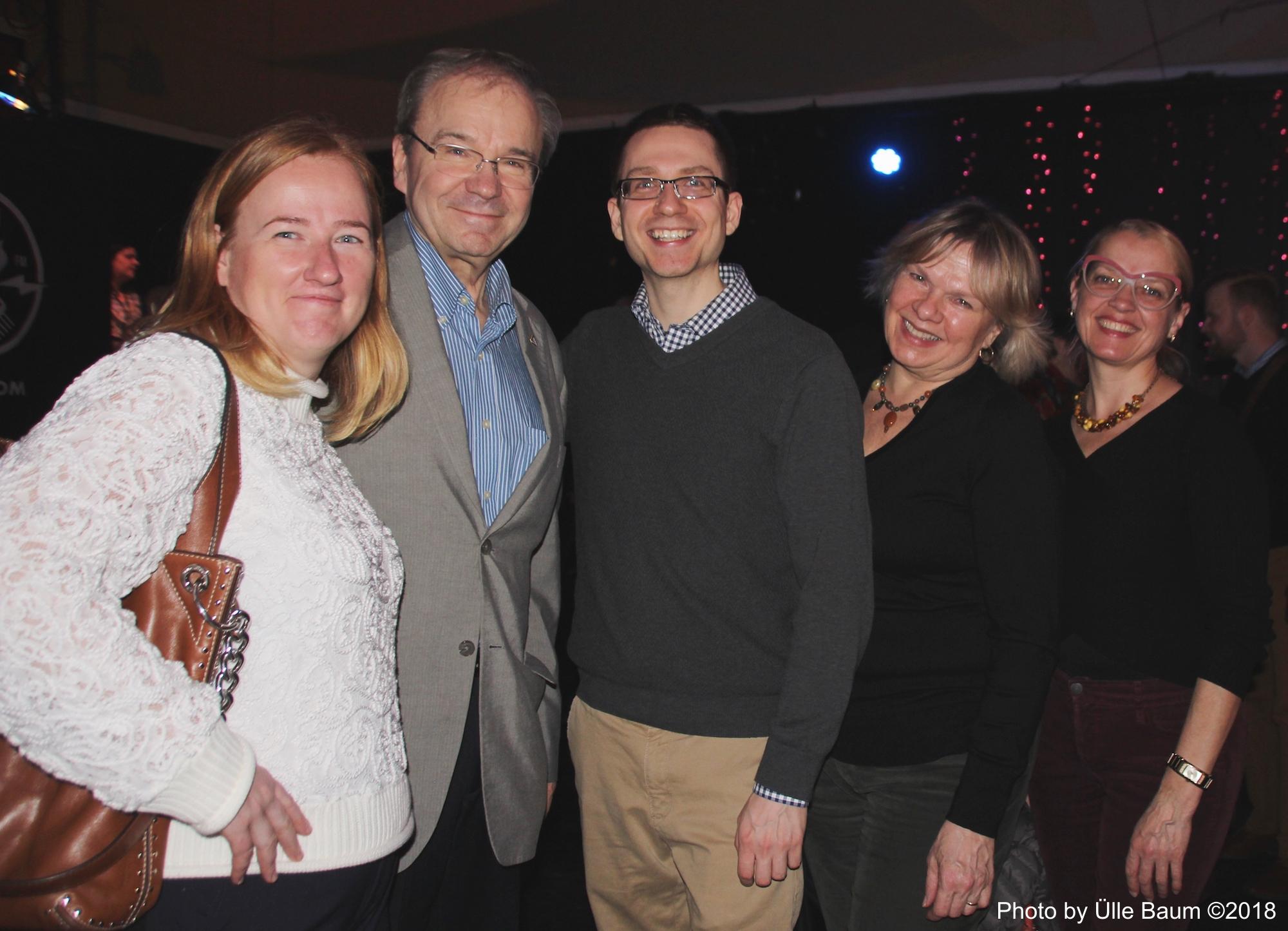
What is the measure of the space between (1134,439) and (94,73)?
7.73 m

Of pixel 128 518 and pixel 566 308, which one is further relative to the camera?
pixel 566 308

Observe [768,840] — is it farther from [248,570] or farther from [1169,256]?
[1169,256]

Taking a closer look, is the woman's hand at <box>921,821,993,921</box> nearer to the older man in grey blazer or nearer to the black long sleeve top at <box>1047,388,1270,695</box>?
the black long sleeve top at <box>1047,388,1270,695</box>

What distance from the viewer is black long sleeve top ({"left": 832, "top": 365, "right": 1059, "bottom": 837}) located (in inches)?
68.7

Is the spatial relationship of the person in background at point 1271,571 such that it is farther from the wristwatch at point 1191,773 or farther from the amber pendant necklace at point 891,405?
the amber pendant necklace at point 891,405

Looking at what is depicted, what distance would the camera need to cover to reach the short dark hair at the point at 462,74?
6.33 ft

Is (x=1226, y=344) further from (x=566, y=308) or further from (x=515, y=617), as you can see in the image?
(x=566, y=308)

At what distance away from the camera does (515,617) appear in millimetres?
1774

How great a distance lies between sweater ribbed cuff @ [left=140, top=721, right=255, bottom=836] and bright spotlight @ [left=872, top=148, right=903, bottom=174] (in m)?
6.54

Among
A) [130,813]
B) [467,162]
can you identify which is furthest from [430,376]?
[130,813]

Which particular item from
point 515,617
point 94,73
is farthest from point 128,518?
point 94,73

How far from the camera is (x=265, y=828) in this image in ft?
3.69

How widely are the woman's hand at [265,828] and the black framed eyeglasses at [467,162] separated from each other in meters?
1.24

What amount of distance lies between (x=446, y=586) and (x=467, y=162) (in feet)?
2.87
